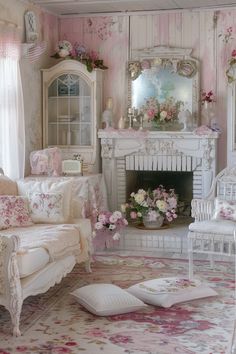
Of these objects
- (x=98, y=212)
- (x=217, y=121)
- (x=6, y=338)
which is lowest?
(x=6, y=338)

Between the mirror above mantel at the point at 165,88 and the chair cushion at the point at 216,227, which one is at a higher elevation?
the mirror above mantel at the point at 165,88

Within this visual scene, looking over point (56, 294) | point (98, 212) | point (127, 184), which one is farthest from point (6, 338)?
point (127, 184)

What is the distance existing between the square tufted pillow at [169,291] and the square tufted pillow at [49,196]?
36.8 inches

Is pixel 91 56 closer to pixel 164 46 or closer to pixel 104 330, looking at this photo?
pixel 164 46

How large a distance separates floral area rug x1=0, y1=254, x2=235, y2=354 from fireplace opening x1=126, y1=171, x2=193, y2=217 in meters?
2.06

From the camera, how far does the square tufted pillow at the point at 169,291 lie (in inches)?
166

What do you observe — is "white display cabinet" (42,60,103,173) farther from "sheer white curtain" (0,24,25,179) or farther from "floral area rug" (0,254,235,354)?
"floral area rug" (0,254,235,354)

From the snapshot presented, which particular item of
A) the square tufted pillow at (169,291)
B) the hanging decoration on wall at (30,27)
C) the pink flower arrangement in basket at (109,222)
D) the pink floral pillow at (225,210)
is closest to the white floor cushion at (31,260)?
the square tufted pillow at (169,291)

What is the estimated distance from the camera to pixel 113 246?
6.21 m

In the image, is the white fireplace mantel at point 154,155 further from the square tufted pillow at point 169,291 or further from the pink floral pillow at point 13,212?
the square tufted pillow at point 169,291

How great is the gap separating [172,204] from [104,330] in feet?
8.75

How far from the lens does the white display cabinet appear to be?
21.5 feet

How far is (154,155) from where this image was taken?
21.3 ft

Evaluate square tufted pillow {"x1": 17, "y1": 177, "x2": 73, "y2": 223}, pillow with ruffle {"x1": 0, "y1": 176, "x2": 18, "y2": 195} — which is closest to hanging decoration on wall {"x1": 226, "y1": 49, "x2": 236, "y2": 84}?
square tufted pillow {"x1": 17, "y1": 177, "x2": 73, "y2": 223}
